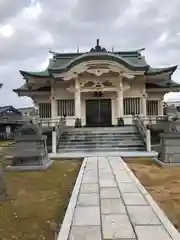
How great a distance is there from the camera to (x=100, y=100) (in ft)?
80.9

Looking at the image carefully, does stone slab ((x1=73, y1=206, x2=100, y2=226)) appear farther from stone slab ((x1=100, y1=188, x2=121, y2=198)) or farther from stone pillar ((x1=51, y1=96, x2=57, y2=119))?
stone pillar ((x1=51, y1=96, x2=57, y2=119))

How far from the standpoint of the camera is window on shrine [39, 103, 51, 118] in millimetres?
25297

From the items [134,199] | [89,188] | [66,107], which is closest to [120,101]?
[66,107]

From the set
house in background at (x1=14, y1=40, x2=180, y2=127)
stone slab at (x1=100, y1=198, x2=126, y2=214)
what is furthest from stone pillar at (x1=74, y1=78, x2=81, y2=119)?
stone slab at (x1=100, y1=198, x2=126, y2=214)

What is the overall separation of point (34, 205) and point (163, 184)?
3757mm

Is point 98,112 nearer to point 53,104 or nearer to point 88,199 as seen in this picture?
point 53,104

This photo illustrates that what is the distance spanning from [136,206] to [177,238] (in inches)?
67.8

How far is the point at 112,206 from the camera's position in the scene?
5.94 meters

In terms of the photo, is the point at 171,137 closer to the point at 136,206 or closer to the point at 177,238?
the point at 136,206

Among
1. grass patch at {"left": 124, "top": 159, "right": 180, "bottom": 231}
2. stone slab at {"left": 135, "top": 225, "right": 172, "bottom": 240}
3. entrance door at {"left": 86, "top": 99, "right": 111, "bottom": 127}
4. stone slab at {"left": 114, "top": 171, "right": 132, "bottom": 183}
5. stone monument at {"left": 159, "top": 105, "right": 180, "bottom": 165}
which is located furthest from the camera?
entrance door at {"left": 86, "top": 99, "right": 111, "bottom": 127}

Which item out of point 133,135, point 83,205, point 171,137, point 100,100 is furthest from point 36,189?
point 100,100

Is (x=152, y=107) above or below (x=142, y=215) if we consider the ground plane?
above

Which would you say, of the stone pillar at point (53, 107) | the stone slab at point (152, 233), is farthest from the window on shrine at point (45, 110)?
the stone slab at point (152, 233)

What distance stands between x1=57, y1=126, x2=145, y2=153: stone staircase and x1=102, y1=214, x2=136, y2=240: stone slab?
482 inches
